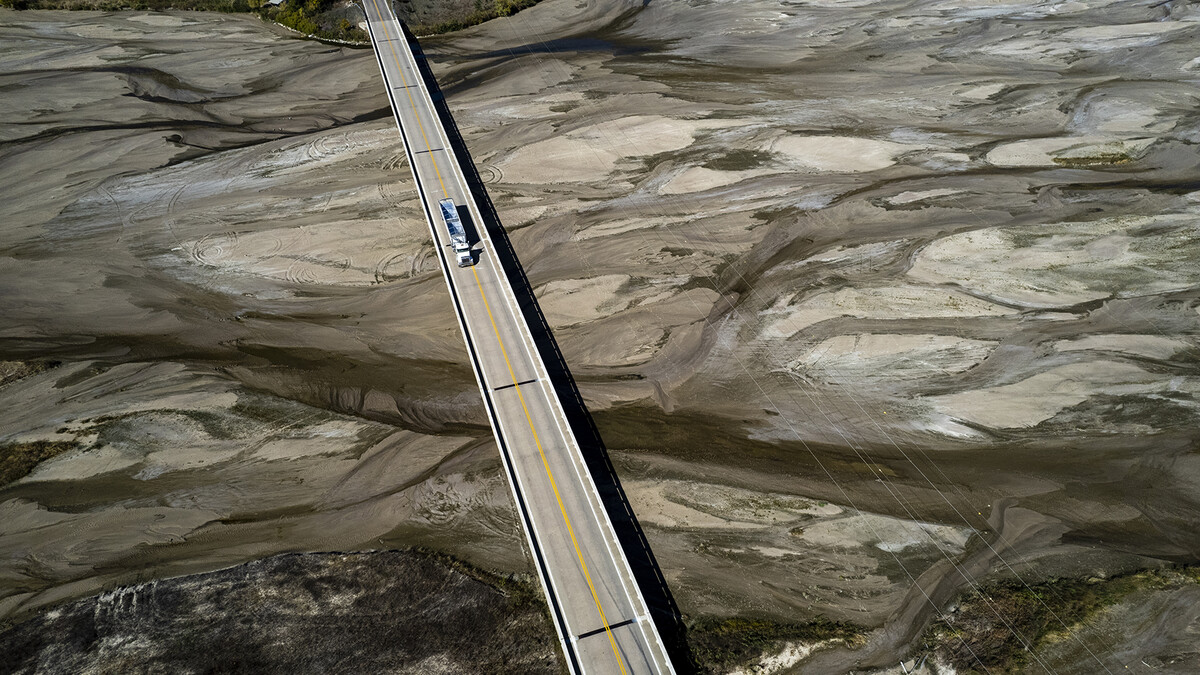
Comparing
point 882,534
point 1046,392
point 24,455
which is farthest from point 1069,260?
point 24,455

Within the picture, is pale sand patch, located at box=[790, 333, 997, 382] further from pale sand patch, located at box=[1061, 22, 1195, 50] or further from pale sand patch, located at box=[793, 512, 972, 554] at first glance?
pale sand patch, located at box=[1061, 22, 1195, 50]

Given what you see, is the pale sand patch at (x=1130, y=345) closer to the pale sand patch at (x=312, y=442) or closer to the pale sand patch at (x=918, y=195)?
the pale sand patch at (x=918, y=195)

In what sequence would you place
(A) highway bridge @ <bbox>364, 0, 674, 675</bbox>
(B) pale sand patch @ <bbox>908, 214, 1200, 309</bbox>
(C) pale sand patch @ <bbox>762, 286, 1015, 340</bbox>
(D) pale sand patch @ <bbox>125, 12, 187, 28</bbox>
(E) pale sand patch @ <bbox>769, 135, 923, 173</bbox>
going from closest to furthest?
(A) highway bridge @ <bbox>364, 0, 674, 675</bbox>, (C) pale sand patch @ <bbox>762, 286, 1015, 340</bbox>, (B) pale sand patch @ <bbox>908, 214, 1200, 309</bbox>, (E) pale sand patch @ <bbox>769, 135, 923, 173</bbox>, (D) pale sand patch @ <bbox>125, 12, 187, 28</bbox>

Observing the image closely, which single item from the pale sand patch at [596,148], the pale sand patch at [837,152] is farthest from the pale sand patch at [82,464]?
the pale sand patch at [837,152]

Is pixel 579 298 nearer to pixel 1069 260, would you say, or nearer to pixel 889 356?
pixel 889 356

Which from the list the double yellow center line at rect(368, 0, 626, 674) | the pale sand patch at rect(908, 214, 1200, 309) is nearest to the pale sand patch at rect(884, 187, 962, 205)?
the pale sand patch at rect(908, 214, 1200, 309)
